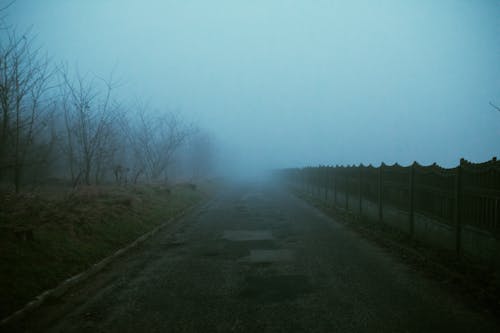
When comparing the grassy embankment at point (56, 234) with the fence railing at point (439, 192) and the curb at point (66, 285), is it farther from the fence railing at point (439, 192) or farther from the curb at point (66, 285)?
the fence railing at point (439, 192)

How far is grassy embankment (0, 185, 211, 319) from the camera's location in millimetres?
5355

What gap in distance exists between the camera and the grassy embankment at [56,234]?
5355mm

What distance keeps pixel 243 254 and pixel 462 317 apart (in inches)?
176

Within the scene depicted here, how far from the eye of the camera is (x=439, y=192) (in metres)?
8.17

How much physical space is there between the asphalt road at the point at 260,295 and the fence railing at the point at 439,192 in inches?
65.7

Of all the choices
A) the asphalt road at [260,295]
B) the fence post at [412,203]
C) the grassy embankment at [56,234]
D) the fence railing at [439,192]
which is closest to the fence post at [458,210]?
the fence railing at [439,192]

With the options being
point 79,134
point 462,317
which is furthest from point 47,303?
point 79,134

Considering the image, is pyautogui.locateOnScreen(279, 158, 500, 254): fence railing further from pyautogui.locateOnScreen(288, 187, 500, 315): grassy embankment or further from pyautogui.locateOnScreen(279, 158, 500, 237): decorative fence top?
pyautogui.locateOnScreen(288, 187, 500, 315): grassy embankment

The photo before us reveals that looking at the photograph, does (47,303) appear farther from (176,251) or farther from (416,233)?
(416,233)

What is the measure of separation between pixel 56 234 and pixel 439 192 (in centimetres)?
880

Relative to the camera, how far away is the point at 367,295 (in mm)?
5039

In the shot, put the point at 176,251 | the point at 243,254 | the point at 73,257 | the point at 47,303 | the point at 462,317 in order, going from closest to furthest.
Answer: the point at 462,317
the point at 47,303
the point at 73,257
the point at 243,254
the point at 176,251

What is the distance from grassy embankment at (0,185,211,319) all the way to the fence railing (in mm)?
7577

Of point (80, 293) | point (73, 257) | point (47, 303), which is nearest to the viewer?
point (47, 303)
